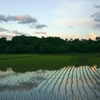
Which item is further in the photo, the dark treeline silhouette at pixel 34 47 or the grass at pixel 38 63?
the dark treeline silhouette at pixel 34 47

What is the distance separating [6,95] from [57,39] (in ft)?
482

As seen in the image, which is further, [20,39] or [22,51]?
[20,39]

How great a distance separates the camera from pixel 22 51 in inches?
4665

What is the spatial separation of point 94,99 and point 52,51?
11839 cm

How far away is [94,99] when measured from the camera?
10.2 metres

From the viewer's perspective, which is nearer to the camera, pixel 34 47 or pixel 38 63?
pixel 38 63

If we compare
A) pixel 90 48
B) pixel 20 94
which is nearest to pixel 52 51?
pixel 90 48

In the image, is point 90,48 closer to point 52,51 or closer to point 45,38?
point 52,51

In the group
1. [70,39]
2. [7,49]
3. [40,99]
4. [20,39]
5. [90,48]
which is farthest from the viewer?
[70,39]

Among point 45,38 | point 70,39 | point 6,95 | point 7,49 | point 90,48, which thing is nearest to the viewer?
point 6,95

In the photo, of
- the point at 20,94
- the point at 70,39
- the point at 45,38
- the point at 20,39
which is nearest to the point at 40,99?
the point at 20,94

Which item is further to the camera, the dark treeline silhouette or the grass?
the dark treeline silhouette

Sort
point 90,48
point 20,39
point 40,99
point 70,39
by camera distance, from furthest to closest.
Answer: point 70,39
point 20,39
point 90,48
point 40,99

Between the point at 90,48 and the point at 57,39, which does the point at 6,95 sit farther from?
the point at 57,39
